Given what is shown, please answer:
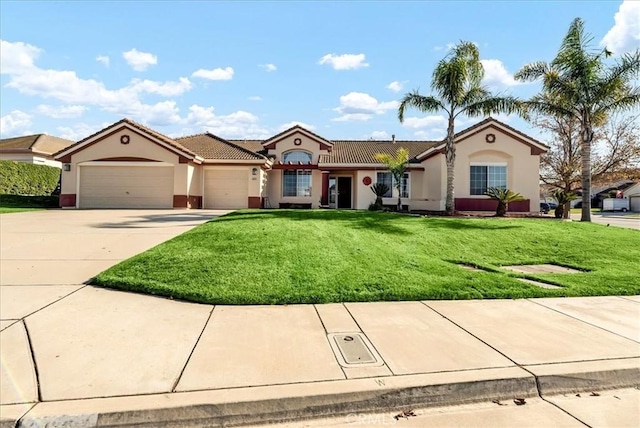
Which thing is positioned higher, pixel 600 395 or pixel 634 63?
pixel 634 63

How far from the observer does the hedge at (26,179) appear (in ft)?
81.1

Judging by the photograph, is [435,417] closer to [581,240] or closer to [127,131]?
[581,240]

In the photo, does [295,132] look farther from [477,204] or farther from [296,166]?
[477,204]

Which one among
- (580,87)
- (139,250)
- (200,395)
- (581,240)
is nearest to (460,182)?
(580,87)

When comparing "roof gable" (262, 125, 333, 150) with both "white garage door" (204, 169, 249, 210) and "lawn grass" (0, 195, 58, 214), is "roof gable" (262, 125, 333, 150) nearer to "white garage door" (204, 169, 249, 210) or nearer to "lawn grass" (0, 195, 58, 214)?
"white garage door" (204, 169, 249, 210)

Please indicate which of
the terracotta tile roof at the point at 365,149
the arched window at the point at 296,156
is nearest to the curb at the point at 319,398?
the terracotta tile roof at the point at 365,149

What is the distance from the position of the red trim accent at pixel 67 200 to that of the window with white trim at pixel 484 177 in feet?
73.5

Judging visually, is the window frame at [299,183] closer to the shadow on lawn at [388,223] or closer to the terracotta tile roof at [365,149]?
the terracotta tile roof at [365,149]

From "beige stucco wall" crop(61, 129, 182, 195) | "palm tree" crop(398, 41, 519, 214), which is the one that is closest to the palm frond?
"palm tree" crop(398, 41, 519, 214)

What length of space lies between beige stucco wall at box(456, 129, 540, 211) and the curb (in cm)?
1924

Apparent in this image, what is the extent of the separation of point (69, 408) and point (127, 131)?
2152cm

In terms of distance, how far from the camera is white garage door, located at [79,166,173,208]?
21.9 metres

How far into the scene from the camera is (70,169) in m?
21.7

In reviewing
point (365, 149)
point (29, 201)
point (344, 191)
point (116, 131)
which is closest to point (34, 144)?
point (29, 201)
